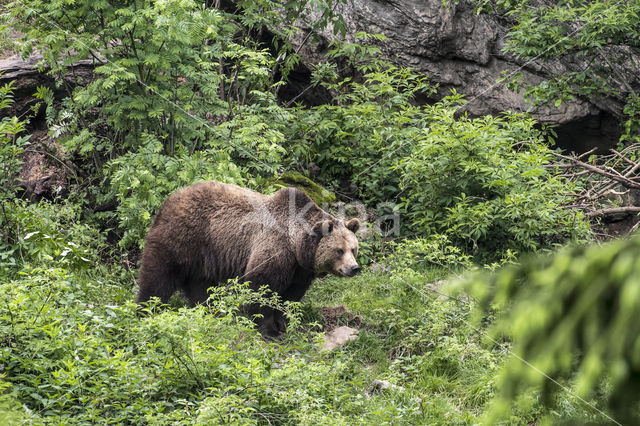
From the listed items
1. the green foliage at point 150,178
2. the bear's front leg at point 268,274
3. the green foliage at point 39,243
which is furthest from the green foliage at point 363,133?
the green foliage at point 39,243

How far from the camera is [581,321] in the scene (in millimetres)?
1422

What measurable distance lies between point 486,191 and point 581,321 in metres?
7.57

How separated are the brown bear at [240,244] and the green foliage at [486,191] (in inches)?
76.2

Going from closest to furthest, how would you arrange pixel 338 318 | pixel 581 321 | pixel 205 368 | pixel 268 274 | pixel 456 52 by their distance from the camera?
1. pixel 581 321
2. pixel 205 368
3. pixel 268 274
4. pixel 338 318
5. pixel 456 52

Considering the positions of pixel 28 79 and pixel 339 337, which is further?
pixel 28 79

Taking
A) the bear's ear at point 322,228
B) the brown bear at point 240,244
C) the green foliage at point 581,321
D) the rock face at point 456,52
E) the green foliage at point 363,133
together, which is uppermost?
the rock face at point 456,52

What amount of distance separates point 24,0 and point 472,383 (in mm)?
7297

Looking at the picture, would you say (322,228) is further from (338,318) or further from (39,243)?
(39,243)

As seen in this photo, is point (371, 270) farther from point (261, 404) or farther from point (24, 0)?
point (24, 0)

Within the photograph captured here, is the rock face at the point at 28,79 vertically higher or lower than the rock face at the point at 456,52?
lower

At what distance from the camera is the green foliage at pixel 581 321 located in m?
1.32

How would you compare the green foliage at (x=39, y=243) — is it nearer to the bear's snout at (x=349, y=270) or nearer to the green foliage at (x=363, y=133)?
the bear's snout at (x=349, y=270)

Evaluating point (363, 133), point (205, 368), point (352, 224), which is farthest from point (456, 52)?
point (205, 368)

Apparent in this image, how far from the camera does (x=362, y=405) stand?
4703mm
